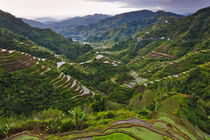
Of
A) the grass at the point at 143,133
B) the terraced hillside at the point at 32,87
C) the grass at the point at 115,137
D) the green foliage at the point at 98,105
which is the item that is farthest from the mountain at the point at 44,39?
the grass at the point at 115,137

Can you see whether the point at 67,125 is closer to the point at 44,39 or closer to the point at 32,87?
the point at 32,87

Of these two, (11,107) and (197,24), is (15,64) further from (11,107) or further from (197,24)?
(197,24)

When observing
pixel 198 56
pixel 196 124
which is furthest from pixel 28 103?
pixel 198 56

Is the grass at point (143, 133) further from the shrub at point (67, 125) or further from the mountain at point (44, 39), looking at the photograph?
the mountain at point (44, 39)

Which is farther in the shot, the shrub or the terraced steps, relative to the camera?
the terraced steps

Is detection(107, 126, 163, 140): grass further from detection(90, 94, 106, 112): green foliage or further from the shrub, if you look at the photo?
detection(90, 94, 106, 112): green foliage

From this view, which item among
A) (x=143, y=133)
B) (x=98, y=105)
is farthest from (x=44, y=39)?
(x=143, y=133)

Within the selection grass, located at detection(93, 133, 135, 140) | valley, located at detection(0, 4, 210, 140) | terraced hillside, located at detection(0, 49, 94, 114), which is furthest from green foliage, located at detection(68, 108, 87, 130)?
terraced hillside, located at detection(0, 49, 94, 114)
